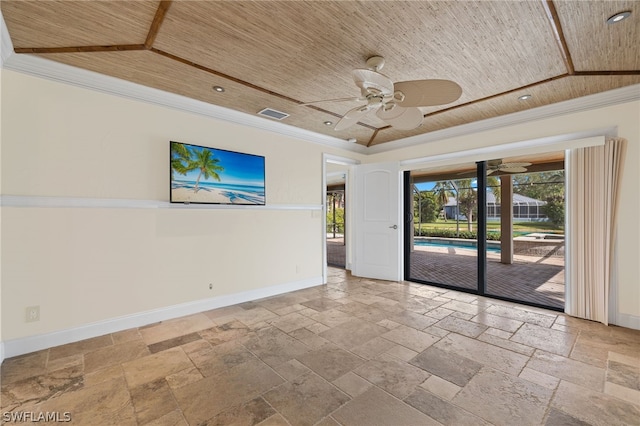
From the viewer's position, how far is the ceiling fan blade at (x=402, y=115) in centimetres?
268

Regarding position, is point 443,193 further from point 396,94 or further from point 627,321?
point 396,94

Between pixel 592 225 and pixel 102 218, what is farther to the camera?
pixel 592 225

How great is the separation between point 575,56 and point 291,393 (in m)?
3.66

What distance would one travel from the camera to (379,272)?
523 centimetres

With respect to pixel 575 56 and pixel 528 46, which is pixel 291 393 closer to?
pixel 528 46

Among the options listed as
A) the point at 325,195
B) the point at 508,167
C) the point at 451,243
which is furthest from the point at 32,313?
the point at 451,243

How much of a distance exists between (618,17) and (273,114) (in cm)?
335

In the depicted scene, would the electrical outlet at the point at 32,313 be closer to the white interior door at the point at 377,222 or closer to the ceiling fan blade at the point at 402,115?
the ceiling fan blade at the point at 402,115

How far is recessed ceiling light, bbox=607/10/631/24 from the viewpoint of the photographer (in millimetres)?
1886

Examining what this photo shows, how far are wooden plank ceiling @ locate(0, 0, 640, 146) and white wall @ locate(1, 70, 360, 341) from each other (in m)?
0.43

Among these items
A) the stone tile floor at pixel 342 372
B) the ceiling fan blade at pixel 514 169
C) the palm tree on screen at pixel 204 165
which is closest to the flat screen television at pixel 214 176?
the palm tree on screen at pixel 204 165
